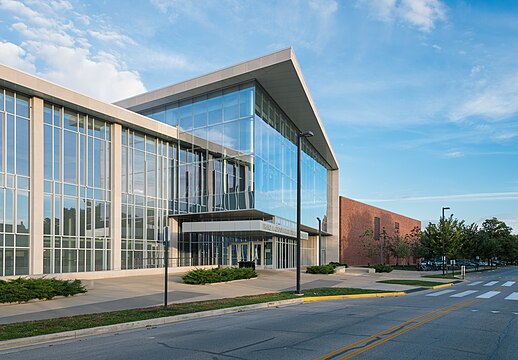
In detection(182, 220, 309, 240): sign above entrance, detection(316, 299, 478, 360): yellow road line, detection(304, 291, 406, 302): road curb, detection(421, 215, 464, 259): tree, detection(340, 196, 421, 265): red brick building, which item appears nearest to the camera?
detection(316, 299, 478, 360): yellow road line

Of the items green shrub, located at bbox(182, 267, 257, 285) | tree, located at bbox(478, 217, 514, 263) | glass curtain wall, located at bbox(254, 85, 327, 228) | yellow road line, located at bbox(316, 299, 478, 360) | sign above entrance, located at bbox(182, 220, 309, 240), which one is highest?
Answer: glass curtain wall, located at bbox(254, 85, 327, 228)

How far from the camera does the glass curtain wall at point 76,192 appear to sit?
27078 millimetres

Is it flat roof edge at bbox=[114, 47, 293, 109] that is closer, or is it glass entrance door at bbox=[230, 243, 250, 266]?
flat roof edge at bbox=[114, 47, 293, 109]

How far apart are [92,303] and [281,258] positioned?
29.0 metres

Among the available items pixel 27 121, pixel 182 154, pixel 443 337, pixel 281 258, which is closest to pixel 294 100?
pixel 182 154

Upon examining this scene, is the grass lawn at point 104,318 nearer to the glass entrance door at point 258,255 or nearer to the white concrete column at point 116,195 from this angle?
the white concrete column at point 116,195

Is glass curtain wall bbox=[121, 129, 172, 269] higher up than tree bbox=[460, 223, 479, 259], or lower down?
higher up

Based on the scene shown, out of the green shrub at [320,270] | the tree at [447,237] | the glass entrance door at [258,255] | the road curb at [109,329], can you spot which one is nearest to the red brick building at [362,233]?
the tree at [447,237]

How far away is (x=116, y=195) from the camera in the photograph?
31.8 metres

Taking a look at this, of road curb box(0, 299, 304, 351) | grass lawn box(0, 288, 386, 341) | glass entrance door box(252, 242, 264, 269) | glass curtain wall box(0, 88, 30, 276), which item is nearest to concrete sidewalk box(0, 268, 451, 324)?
grass lawn box(0, 288, 386, 341)

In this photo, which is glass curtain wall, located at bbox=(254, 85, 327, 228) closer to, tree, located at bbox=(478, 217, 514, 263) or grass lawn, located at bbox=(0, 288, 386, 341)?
grass lawn, located at bbox=(0, 288, 386, 341)

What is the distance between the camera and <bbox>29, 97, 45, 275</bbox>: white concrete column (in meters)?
25.5

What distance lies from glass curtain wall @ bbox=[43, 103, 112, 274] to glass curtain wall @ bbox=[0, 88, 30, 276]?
1306 mm

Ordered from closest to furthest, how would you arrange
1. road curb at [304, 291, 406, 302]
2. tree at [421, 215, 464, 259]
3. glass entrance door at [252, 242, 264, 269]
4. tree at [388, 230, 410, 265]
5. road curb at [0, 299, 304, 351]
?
road curb at [0, 299, 304, 351]
road curb at [304, 291, 406, 302]
glass entrance door at [252, 242, 264, 269]
tree at [421, 215, 464, 259]
tree at [388, 230, 410, 265]
